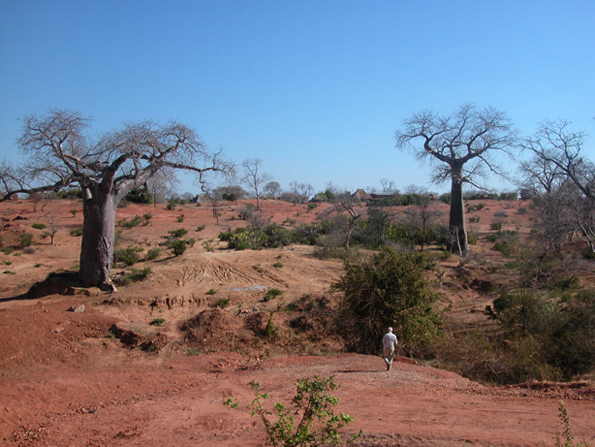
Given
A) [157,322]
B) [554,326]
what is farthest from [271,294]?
[554,326]

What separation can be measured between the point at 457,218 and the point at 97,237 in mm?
15684

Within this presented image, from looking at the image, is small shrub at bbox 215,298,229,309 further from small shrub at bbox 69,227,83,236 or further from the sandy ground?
small shrub at bbox 69,227,83,236

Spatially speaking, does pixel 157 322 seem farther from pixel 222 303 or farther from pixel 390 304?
pixel 390 304

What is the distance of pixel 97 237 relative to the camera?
38.5 feet

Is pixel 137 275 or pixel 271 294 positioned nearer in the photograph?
pixel 271 294

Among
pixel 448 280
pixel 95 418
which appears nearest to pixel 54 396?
pixel 95 418

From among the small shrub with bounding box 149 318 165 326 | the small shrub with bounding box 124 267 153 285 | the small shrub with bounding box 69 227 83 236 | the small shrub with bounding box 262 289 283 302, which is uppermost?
the small shrub with bounding box 69 227 83 236

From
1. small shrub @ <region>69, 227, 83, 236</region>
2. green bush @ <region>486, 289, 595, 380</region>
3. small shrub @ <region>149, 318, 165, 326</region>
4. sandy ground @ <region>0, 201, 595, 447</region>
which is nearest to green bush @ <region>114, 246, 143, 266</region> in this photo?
sandy ground @ <region>0, 201, 595, 447</region>

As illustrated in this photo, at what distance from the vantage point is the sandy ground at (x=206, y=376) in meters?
4.89

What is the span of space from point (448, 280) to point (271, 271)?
22.1 feet

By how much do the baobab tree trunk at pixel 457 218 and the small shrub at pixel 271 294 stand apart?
33.7 ft

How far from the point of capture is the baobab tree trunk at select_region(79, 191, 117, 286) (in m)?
11.7

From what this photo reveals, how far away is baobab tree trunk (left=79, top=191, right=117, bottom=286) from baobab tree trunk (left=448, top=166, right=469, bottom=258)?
48.5ft

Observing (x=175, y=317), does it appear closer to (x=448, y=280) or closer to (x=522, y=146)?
(x=448, y=280)
